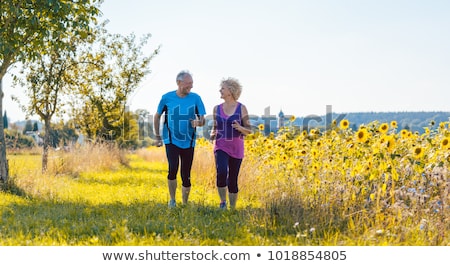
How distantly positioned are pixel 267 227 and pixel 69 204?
378cm

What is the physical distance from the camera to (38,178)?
425 inches

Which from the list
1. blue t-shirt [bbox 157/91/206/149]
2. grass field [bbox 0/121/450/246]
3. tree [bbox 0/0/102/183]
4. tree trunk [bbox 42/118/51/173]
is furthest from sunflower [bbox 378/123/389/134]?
tree trunk [bbox 42/118/51/173]

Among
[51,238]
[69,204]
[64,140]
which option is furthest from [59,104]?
[51,238]

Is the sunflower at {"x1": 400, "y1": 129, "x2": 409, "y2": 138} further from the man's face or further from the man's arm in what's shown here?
the man's arm

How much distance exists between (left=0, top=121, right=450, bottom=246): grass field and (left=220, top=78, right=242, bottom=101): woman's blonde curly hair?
4.39ft

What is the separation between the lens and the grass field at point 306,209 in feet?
18.5

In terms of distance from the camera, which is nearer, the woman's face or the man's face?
the woman's face

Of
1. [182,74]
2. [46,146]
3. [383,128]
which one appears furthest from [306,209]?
[46,146]

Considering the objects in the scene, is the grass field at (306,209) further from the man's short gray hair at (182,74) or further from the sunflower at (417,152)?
the man's short gray hair at (182,74)

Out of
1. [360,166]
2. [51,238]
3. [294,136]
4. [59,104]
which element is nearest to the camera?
[51,238]

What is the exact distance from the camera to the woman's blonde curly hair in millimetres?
7408

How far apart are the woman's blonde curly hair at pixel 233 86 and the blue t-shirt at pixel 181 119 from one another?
52cm

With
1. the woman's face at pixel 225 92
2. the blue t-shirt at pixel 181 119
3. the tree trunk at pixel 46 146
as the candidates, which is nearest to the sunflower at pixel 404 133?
the woman's face at pixel 225 92
